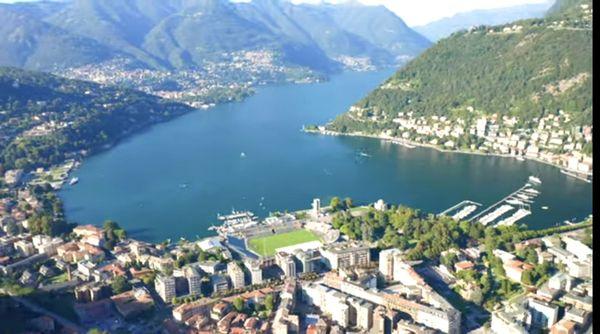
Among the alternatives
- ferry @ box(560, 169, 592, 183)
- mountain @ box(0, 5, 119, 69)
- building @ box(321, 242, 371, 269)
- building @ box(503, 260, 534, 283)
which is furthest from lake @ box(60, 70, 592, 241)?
mountain @ box(0, 5, 119, 69)

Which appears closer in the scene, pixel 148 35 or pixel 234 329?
pixel 234 329

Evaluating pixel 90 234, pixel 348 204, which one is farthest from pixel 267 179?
pixel 90 234

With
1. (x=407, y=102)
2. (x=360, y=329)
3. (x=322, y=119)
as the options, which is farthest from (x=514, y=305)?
(x=322, y=119)

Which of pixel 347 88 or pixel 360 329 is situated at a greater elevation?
Answer: pixel 347 88

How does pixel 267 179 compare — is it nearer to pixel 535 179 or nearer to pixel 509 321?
pixel 535 179

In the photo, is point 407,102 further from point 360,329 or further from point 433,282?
point 360,329
